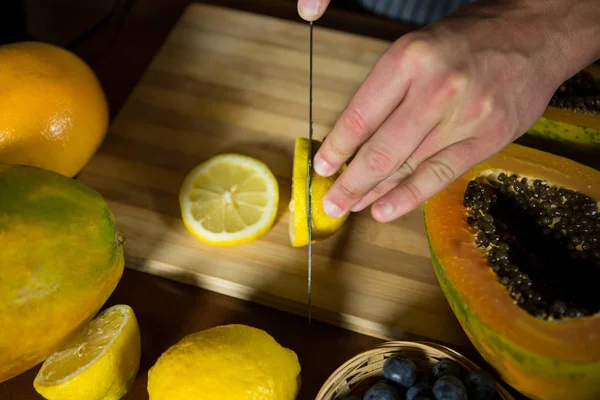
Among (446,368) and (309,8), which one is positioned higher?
(309,8)

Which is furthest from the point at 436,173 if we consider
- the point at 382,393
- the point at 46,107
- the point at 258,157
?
the point at 46,107

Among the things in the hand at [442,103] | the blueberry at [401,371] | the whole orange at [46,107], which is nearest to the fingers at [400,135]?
the hand at [442,103]

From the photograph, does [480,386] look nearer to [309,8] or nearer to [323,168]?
[323,168]

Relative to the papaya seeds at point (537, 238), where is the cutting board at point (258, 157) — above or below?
below

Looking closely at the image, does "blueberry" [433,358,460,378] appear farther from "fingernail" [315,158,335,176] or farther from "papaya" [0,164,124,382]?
"papaya" [0,164,124,382]

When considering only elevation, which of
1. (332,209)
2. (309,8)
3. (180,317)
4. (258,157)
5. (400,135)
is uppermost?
(309,8)

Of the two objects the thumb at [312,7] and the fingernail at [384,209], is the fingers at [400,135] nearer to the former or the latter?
the fingernail at [384,209]

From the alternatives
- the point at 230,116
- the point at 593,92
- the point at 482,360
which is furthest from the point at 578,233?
the point at 230,116
